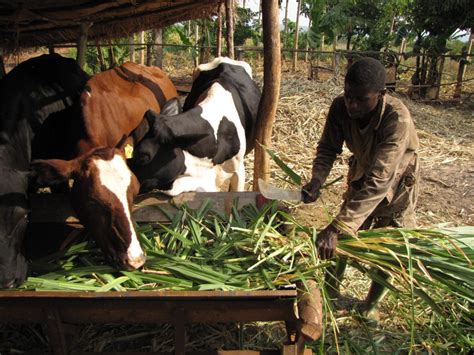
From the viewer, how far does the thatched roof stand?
4.70 m

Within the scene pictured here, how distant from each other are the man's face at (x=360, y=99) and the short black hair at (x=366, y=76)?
0.08ft

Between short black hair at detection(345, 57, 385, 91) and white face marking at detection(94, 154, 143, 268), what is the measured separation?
141 cm

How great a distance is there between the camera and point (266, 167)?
166 inches

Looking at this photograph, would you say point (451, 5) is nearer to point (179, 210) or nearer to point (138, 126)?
point (138, 126)

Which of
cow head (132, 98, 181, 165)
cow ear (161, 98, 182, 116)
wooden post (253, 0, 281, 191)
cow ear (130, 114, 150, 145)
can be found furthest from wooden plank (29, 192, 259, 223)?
wooden post (253, 0, 281, 191)

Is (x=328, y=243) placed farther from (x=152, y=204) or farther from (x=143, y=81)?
(x=143, y=81)

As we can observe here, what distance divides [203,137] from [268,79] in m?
1.02

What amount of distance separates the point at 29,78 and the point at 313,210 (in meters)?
3.47

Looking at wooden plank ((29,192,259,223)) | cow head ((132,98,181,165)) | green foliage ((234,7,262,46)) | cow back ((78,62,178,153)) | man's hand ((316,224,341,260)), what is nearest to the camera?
man's hand ((316,224,341,260))

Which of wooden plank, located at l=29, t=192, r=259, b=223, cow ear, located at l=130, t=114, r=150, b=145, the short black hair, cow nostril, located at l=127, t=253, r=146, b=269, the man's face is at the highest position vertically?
the short black hair

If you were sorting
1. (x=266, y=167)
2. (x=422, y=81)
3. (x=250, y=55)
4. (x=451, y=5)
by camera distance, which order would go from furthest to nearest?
1. (x=250, y=55)
2. (x=422, y=81)
3. (x=451, y=5)
4. (x=266, y=167)

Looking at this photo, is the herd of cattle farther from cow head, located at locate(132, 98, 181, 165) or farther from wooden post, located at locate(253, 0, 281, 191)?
wooden post, located at locate(253, 0, 281, 191)

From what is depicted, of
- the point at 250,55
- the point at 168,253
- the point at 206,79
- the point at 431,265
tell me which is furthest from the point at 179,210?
the point at 250,55

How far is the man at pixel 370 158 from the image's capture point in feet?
7.92
